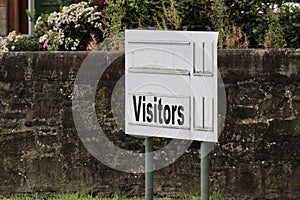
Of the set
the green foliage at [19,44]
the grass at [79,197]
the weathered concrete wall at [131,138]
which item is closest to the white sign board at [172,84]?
the weathered concrete wall at [131,138]

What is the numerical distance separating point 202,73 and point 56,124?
2326mm

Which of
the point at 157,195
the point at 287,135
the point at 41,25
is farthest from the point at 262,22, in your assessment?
the point at 41,25

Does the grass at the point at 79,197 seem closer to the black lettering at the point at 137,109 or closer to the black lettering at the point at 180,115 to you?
the black lettering at the point at 137,109

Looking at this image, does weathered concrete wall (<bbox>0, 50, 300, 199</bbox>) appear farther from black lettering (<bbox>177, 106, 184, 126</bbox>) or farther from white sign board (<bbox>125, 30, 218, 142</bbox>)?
black lettering (<bbox>177, 106, 184, 126</bbox>)

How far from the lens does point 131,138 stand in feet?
23.3

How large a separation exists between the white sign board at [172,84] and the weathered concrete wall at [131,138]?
160 centimetres

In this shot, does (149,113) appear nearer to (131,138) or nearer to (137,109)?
(137,109)

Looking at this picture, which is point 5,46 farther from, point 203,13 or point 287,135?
point 287,135

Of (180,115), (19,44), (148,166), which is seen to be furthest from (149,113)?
(19,44)

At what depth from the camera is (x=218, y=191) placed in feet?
23.0

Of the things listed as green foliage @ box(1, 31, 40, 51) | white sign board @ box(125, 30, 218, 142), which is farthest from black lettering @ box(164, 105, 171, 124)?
green foliage @ box(1, 31, 40, 51)

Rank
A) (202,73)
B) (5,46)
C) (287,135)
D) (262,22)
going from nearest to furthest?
(202,73), (287,135), (262,22), (5,46)

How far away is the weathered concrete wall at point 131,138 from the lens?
6.87 m

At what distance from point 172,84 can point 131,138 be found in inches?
73.5
